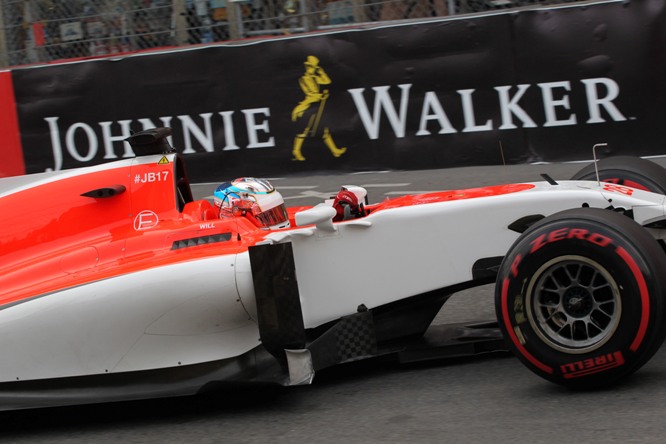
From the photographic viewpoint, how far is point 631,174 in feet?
17.5

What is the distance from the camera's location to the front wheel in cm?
394

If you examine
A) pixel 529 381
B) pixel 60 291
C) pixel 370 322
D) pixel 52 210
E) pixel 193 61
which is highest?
pixel 193 61

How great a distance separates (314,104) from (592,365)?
6.47 m

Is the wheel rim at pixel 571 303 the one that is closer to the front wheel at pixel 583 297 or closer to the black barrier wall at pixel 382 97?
the front wheel at pixel 583 297

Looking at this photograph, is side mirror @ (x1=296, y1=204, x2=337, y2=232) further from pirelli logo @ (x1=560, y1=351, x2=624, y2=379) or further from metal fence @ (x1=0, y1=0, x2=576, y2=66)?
metal fence @ (x1=0, y1=0, x2=576, y2=66)

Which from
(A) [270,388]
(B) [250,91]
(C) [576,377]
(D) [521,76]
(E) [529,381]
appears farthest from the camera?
(B) [250,91]

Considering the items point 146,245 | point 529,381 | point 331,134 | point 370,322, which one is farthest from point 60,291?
point 331,134

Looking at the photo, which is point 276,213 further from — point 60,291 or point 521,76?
point 521,76

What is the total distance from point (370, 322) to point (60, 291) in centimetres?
143

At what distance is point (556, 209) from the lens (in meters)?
4.51

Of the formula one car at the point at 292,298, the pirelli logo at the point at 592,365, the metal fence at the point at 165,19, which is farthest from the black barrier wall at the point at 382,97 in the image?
the pirelli logo at the point at 592,365

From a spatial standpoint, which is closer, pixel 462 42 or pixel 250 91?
pixel 462 42

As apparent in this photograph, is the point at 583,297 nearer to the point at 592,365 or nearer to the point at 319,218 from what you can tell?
the point at 592,365

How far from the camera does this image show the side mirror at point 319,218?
4551 millimetres
